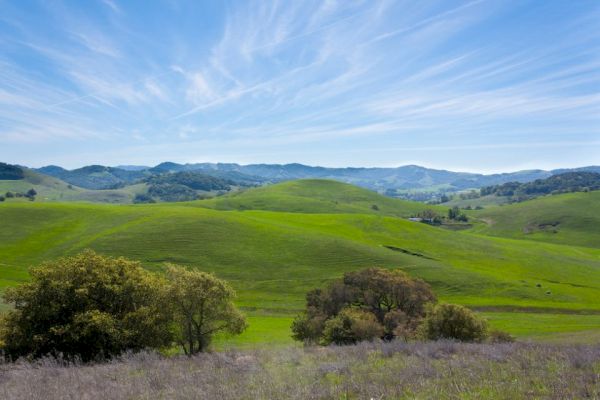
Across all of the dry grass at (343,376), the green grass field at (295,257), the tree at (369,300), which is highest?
the dry grass at (343,376)

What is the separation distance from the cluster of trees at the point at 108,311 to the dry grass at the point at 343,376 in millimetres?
5944

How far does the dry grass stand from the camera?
11297 millimetres

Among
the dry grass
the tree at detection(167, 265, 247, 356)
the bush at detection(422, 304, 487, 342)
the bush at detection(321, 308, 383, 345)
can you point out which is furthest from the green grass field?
the dry grass

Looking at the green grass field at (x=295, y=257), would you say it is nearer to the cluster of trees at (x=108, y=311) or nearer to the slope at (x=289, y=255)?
the slope at (x=289, y=255)

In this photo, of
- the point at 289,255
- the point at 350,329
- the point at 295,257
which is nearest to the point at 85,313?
the point at 350,329

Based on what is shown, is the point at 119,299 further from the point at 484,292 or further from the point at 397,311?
the point at 484,292

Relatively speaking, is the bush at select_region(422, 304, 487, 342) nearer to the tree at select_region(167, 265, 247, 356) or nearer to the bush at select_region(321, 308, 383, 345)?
the bush at select_region(321, 308, 383, 345)

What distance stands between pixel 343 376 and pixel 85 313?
60.4 ft

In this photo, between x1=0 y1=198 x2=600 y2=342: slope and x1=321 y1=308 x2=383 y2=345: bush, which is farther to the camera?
x1=0 y1=198 x2=600 y2=342: slope

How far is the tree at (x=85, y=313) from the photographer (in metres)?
24.7

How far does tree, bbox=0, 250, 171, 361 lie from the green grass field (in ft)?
77.9

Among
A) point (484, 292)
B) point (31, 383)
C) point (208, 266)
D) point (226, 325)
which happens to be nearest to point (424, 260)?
point (484, 292)

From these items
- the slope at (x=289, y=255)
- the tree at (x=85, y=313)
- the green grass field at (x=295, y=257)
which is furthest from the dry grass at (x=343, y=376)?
the slope at (x=289, y=255)

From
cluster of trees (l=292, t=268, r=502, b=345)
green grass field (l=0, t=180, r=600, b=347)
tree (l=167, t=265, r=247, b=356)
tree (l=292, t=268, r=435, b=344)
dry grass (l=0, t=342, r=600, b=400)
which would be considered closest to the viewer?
dry grass (l=0, t=342, r=600, b=400)
